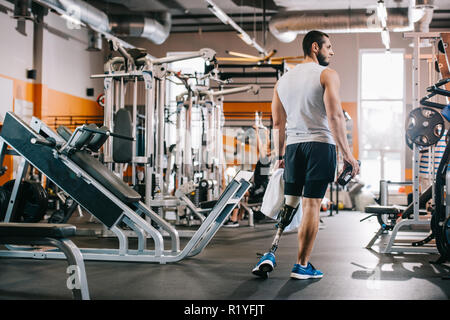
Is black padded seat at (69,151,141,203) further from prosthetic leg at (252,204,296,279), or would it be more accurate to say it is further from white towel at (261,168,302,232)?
prosthetic leg at (252,204,296,279)

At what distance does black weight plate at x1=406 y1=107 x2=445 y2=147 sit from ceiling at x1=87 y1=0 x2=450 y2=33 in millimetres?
7144

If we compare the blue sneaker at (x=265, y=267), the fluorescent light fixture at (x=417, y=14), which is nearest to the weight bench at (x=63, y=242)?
the blue sneaker at (x=265, y=267)

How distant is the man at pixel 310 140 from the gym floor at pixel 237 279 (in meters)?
0.28

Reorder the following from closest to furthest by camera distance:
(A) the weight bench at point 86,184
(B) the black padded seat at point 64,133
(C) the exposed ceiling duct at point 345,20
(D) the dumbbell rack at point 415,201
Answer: (A) the weight bench at point 86,184
(B) the black padded seat at point 64,133
(D) the dumbbell rack at point 415,201
(C) the exposed ceiling duct at point 345,20

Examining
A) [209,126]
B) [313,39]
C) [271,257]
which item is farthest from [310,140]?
[209,126]

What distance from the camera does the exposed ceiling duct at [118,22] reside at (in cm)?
898

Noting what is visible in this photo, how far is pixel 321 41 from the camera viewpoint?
10.5 feet

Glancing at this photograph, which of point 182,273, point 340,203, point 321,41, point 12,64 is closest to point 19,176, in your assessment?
point 182,273

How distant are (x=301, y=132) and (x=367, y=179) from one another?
10.1 metres

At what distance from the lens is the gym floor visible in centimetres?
268

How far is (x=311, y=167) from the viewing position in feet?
9.98

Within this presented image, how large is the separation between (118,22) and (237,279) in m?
8.68

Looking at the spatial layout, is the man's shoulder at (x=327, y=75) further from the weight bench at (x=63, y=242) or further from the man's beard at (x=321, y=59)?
the weight bench at (x=63, y=242)

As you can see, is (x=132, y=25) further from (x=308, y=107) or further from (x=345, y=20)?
(x=308, y=107)
